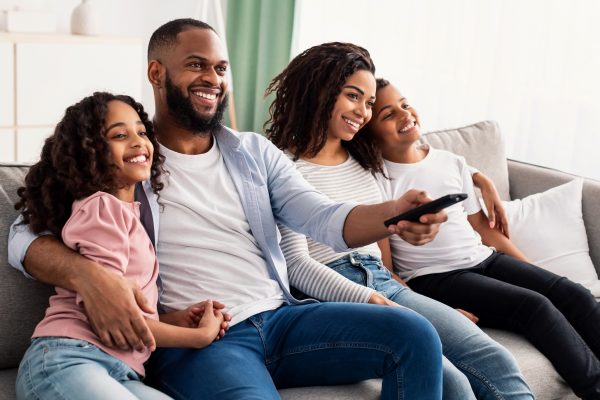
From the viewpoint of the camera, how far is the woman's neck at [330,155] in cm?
226

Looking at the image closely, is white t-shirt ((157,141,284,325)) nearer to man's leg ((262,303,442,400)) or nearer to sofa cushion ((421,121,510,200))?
man's leg ((262,303,442,400))

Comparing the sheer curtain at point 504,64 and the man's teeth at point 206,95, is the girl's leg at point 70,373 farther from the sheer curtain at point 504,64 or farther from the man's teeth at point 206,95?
the sheer curtain at point 504,64

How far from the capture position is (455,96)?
13.6 feet

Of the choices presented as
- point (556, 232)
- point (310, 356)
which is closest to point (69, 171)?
point (310, 356)

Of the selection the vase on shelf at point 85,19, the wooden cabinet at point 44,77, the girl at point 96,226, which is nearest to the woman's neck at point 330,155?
the girl at point 96,226

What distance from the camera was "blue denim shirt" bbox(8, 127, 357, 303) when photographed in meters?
1.84

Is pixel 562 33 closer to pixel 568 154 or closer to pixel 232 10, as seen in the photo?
pixel 568 154

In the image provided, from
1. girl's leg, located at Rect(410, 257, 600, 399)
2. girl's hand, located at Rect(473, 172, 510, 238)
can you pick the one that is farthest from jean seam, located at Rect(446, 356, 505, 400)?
girl's hand, located at Rect(473, 172, 510, 238)

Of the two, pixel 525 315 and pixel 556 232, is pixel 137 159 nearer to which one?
pixel 525 315

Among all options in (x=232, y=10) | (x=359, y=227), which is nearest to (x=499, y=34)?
(x=232, y=10)

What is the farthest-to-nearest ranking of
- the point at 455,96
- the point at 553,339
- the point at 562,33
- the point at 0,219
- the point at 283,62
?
1. the point at 283,62
2. the point at 455,96
3. the point at 562,33
4. the point at 553,339
5. the point at 0,219

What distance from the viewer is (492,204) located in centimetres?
250

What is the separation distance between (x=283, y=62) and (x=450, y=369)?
334cm

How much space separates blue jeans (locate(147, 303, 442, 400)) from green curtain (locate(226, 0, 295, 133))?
324 centimetres
